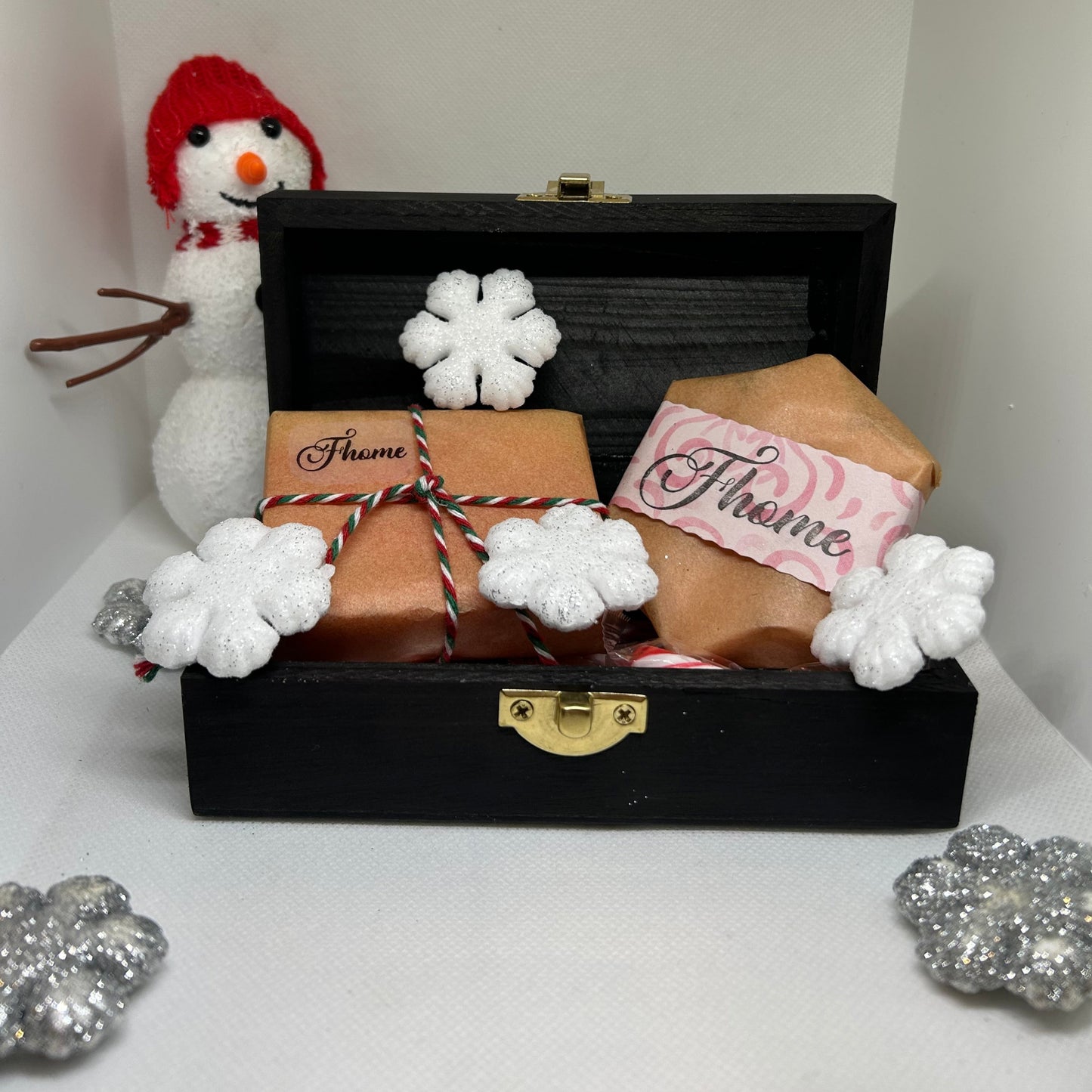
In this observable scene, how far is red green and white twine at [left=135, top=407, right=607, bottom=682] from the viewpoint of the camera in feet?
2.84

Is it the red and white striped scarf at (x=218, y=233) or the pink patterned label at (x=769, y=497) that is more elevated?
the red and white striped scarf at (x=218, y=233)

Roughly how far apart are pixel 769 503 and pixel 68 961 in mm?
587

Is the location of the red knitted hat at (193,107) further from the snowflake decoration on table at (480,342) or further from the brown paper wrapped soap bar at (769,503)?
the brown paper wrapped soap bar at (769,503)

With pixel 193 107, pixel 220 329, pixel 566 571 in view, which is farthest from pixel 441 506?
pixel 193 107

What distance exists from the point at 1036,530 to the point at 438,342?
0.54 metres

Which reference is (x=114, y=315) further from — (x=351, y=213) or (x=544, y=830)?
(x=544, y=830)

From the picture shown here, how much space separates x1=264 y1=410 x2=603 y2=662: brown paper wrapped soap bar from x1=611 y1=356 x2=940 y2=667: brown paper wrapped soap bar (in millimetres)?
72

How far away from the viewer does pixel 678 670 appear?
0.80 metres

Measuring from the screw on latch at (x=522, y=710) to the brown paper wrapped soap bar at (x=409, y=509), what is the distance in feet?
0.34

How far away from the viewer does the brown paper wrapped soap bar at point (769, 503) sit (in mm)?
893

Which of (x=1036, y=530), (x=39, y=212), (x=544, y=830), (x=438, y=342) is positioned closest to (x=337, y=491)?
(x=438, y=342)

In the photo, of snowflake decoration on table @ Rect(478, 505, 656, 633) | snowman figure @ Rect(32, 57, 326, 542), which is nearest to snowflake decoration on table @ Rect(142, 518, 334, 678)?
snowflake decoration on table @ Rect(478, 505, 656, 633)

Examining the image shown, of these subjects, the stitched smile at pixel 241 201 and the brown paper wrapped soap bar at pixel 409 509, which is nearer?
the brown paper wrapped soap bar at pixel 409 509

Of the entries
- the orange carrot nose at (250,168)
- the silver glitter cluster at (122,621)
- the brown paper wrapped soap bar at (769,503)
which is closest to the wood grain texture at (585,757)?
the brown paper wrapped soap bar at (769,503)
